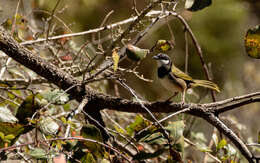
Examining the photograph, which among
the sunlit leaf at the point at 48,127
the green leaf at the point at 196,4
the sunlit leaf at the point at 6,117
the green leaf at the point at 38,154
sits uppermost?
the green leaf at the point at 196,4

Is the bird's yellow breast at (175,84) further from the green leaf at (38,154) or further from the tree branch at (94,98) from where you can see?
the green leaf at (38,154)

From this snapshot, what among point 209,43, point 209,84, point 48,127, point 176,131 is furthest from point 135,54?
point 209,43

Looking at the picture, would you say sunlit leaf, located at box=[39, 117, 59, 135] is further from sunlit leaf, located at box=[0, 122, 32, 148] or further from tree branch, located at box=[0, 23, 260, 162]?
tree branch, located at box=[0, 23, 260, 162]

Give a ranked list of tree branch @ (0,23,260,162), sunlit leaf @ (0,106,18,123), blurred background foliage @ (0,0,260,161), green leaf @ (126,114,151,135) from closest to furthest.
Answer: sunlit leaf @ (0,106,18,123), green leaf @ (126,114,151,135), tree branch @ (0,23,260,162), blurred background foliage @ (0,0,260,161)

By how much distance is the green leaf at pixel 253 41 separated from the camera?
5.10ft

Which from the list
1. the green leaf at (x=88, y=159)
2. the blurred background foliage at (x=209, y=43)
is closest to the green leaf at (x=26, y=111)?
the green leaf at (x=88, y=159)

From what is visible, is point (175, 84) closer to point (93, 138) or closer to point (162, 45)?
point (162, 45)

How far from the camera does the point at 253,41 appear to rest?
1564mm

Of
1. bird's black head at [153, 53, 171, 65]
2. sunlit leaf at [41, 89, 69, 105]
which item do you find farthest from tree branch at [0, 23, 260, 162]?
bird's black head at [153, 53, 171, 65]

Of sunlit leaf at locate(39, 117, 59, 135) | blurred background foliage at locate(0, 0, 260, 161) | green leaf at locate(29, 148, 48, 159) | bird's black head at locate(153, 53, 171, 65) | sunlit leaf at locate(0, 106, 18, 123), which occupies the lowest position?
blurred background foliage at locate(0, 0, 260, 161)

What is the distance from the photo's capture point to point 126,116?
343cm

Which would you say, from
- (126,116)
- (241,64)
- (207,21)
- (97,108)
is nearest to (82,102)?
(97,108)

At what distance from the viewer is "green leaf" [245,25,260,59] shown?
156 cm

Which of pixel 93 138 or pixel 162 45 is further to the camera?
pixel 162 45
